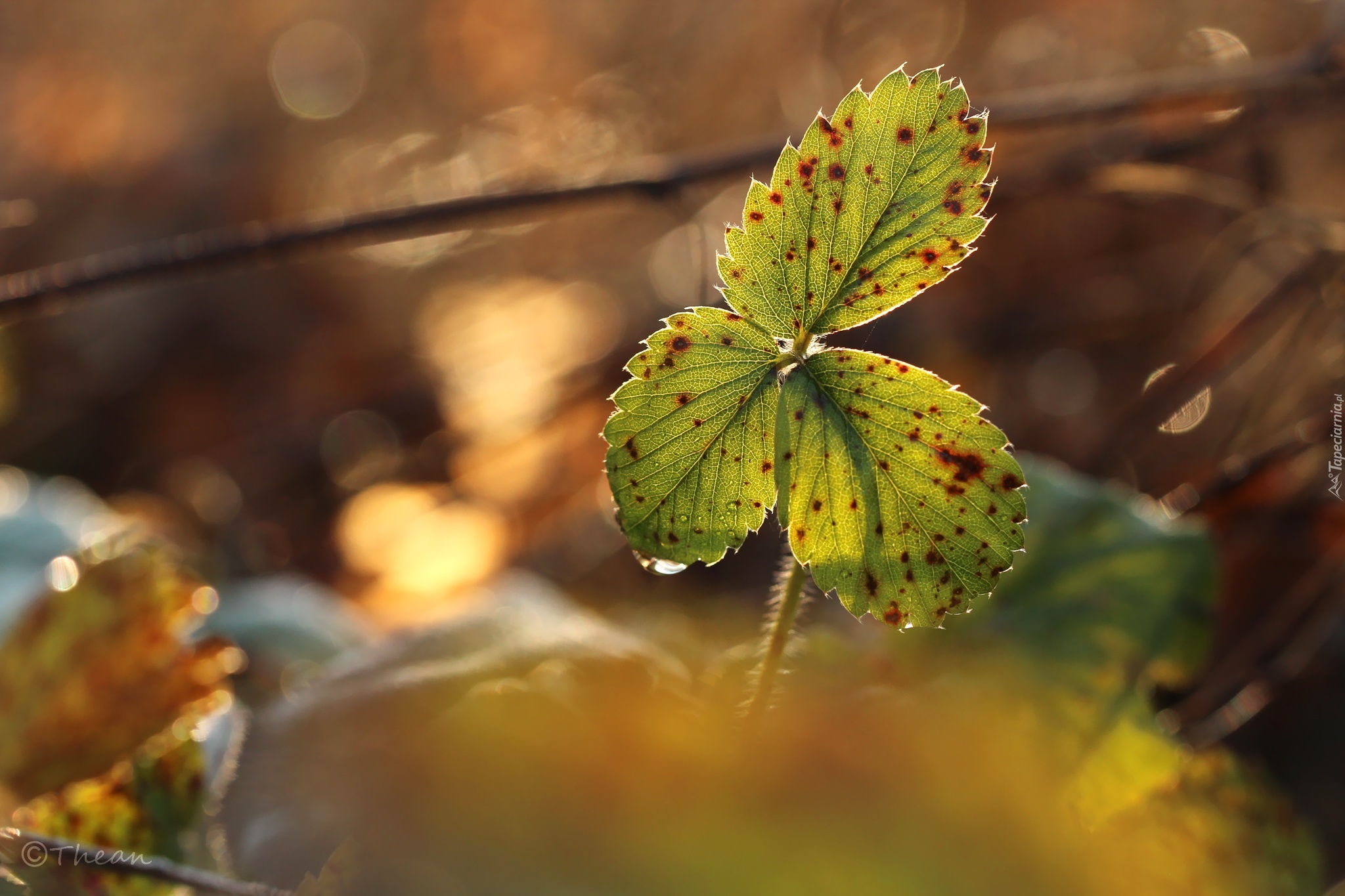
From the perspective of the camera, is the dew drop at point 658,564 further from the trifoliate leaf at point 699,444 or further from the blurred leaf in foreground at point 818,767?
the blurred leaf in foreground at point 818,767

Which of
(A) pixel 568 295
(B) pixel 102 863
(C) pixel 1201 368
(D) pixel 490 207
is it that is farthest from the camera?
(A) pixel 568 295

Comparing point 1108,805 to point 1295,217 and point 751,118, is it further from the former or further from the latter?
point 751,118

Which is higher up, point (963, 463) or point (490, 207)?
point (490, 207)

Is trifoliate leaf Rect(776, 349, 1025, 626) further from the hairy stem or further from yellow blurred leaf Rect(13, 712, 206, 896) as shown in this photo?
yellow blurred leaf Rect(13, 712, 206, 896)

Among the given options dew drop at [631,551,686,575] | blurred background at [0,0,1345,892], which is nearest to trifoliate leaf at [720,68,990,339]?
dew drop at [631,551,686,575]

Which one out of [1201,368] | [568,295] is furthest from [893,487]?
[568,295]

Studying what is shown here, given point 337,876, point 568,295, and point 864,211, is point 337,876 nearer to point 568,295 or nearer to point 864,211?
point 864,211

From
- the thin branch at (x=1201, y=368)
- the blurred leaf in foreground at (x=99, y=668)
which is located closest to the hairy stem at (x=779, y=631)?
the blurred leaf in foreground at (x=99, y=668)
